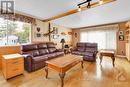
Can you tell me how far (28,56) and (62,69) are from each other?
1.57 metres

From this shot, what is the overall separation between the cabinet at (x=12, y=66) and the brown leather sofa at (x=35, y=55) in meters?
0.37

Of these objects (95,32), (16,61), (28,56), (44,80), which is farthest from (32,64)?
(95,32)

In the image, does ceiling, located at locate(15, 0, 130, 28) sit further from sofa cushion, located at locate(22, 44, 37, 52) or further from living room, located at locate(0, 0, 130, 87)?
sofa cushion, located at locate(22, 44, 37, 52)

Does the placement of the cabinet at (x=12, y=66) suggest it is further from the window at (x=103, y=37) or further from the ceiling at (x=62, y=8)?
the window at (x=103, y=37)

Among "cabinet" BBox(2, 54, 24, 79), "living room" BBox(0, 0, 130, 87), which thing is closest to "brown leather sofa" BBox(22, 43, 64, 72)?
"living room" BBox(0, 0, 130, 87)

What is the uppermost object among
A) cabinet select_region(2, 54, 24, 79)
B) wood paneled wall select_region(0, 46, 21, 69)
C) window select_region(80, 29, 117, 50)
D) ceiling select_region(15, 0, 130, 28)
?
ceiling select_region(15, 0, 130, 28)

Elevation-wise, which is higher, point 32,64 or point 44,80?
point 32,64

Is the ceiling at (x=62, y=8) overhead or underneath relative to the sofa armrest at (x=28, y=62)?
overhead

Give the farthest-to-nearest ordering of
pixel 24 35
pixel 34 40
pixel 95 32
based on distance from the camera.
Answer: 1. pixel 95 32
2. pixel 34 40
3. pixel 24 35

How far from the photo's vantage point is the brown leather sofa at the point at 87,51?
4.61 m

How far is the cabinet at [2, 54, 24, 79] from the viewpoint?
2590 millimetres

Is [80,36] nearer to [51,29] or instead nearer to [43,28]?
[51,29]

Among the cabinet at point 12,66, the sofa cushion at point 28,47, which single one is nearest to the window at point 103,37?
the sofa cushion at point 28,47

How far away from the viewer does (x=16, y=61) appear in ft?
9.14
